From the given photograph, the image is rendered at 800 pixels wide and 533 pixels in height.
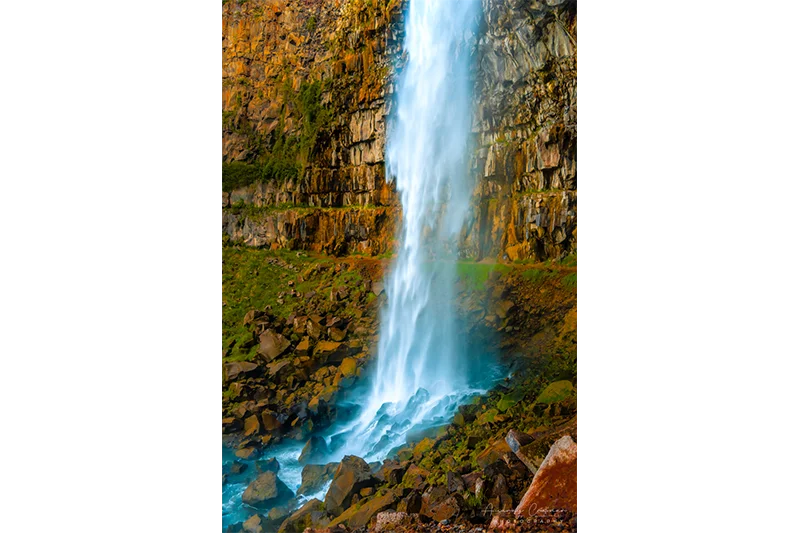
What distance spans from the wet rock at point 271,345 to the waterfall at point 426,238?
0.49 m

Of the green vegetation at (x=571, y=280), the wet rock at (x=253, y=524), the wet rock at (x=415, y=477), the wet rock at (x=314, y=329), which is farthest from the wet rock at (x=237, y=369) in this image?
the green vegetation at (x=571, y=280)

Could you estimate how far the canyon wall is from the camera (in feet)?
10.2

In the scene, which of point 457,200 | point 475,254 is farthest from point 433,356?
point 457,200

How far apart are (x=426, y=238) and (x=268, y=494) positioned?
1.47m

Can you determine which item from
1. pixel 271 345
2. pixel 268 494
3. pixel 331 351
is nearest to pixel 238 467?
pixel 268 494

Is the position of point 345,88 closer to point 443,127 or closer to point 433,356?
point 443,127

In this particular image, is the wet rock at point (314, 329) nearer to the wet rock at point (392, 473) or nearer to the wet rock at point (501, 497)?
the wet rock at point (392, 473)

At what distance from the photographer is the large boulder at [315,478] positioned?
315 centimetres

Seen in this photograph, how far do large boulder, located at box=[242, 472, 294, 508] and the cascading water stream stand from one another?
0.04 m

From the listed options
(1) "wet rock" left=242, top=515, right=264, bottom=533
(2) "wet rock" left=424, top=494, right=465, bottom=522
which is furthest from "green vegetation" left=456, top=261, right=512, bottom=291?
(1) "wet rock" left=242, top=515, right=264, bottom=533

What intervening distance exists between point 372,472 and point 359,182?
1439 millimetres

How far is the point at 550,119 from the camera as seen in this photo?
10.2 ft

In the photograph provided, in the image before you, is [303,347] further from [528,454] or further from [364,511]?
[528,454]

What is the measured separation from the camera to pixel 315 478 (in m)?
3.15
